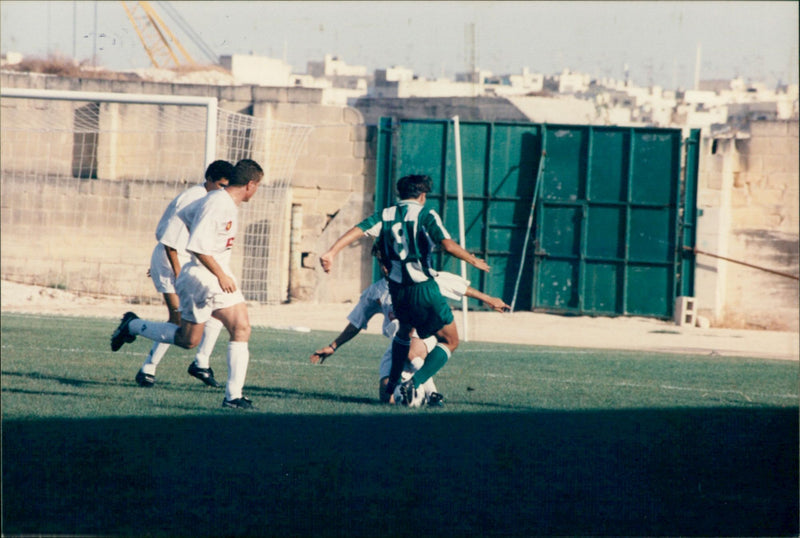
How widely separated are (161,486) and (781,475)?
3345mm

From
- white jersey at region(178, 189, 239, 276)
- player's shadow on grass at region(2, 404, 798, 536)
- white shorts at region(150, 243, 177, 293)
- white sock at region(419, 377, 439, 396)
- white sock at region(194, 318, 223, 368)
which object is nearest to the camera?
player's shadow on grass at region(2, 404, 798, 536)

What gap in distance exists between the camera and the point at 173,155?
2161 centimetres

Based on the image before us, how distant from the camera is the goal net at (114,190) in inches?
823

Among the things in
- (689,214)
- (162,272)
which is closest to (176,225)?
(162,272)

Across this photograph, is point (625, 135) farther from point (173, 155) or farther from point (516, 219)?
point (173, 155)

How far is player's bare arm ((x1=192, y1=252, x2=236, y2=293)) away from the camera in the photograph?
7.38 meters

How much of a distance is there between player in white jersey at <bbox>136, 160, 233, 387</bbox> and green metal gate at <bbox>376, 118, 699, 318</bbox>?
39.0 feet

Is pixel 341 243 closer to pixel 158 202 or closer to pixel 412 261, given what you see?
pixel 412 261

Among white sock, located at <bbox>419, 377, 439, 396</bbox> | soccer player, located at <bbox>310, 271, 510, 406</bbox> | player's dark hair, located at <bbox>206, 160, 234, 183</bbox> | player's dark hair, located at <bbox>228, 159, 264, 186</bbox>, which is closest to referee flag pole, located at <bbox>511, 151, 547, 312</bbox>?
soccer player, located at <bbox>310, 271, 510, 406</bbox>

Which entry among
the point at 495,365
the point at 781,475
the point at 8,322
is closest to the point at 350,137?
the point at 8,322

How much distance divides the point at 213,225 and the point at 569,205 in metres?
14.1

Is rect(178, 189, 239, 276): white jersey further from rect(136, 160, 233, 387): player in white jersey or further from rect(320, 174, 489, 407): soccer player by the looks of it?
rect(320, 174, 489, 407): soccer player

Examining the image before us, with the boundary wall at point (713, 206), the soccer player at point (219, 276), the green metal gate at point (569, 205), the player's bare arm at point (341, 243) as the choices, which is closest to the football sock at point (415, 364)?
the player's bare arm at point (341, 243)

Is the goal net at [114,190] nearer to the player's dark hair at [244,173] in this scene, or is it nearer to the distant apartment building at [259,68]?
the player's dark hair at [244,173]
